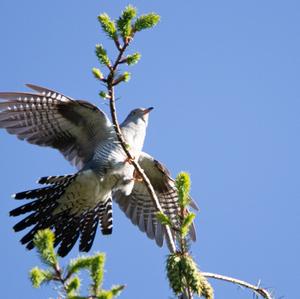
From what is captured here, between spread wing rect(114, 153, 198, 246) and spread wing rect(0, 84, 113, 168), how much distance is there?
63 cm

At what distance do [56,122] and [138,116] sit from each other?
3.17 ft

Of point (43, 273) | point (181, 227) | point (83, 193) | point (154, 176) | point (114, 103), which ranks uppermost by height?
point (154, 176)

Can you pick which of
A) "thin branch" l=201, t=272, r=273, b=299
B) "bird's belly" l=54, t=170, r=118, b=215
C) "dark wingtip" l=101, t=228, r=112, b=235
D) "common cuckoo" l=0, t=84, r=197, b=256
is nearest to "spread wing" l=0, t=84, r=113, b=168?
"common cuckoo" l=0, t=84, r=197, b=256

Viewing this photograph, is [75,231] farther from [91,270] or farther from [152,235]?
[91,270]

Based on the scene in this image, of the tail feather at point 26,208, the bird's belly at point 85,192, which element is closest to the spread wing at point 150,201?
the bird's belly at point 85,192

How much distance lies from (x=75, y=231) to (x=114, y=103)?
2.21 metres

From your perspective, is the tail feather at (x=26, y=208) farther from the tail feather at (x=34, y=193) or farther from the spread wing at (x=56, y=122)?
the spread wing at (x=56, y=122)

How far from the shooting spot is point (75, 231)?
5512mm

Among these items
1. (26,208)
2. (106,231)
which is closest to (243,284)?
(26,208)

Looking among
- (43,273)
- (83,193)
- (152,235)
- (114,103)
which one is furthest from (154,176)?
(43,273)

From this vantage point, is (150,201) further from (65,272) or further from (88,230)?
(65,272)

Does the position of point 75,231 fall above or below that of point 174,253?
above

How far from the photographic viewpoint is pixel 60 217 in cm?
556

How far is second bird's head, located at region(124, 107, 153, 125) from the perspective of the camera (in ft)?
20.5
